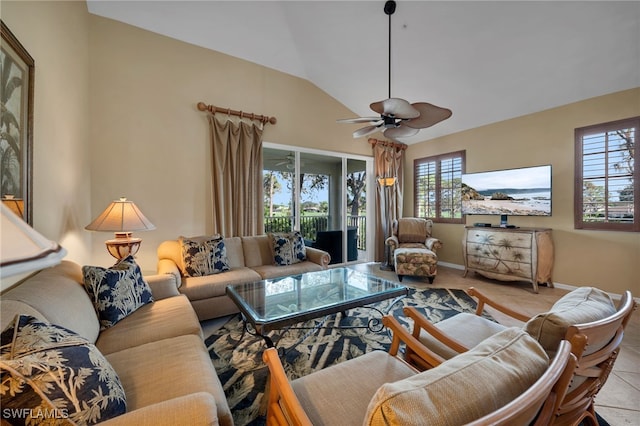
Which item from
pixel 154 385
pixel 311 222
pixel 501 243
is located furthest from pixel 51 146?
pixel 501 243

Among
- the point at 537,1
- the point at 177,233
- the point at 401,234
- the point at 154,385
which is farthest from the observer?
the point at 401,234

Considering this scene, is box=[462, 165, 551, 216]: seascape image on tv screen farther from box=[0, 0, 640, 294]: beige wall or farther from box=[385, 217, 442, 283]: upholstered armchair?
box=[385, 217, 442, 283]: upholstered armchair

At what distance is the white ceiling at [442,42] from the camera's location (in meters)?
2.63

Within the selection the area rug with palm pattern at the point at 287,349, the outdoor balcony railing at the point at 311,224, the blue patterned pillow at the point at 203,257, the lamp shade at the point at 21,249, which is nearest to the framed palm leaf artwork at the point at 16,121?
the lamp shade at the point at 21,249

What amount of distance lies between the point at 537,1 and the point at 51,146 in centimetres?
446

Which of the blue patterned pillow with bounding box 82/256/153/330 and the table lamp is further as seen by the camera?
the table lamp

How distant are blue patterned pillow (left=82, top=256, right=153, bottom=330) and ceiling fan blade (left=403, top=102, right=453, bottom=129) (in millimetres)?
2566

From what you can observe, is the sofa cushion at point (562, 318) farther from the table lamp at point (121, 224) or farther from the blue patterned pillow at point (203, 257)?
the table lamp at point (121, 224)

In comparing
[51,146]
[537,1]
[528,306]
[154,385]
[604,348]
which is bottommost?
[528,306]

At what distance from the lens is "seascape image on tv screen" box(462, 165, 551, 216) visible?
369 cm

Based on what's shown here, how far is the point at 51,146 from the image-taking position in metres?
2.02

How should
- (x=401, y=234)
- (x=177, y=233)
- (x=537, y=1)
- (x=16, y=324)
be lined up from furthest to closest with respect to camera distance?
1. (x=401, y=234)
2. (x=177, y=233)
3. (x=537, y=1)
4. (x=16, y=324)

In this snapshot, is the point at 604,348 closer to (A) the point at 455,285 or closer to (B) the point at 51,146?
(A) the point at 455,285

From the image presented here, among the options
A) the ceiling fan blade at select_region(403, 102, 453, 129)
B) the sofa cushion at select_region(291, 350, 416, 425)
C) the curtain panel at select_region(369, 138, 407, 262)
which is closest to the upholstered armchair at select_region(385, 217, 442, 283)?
the curtain panel at select_region(369, 138, 407, 262)
